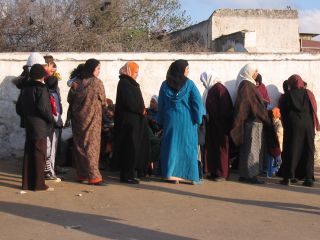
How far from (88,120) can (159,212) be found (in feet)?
7.02

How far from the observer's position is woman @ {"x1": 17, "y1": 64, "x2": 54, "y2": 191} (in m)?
7.88

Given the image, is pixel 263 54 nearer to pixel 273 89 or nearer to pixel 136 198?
pixel 273 89

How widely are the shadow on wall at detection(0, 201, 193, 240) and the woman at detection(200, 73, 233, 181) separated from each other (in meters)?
3.06

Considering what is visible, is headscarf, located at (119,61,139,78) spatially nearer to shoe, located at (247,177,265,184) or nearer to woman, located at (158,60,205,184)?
woman, located at (158,60,205,184)

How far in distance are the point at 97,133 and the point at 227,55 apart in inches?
144

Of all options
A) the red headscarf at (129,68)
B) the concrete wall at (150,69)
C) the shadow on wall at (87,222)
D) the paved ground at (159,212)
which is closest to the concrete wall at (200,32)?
the concrete wall at (150,69)

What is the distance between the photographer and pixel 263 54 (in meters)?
11.2

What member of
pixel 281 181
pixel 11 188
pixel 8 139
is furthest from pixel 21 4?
pixel 281 181

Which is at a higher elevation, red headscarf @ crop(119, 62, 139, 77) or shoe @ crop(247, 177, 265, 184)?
red headscarf @ crop(119, 62, 139, 77)

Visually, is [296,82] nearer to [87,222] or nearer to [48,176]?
[48,176]

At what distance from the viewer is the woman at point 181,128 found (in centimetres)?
867

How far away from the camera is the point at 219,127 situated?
360 inches

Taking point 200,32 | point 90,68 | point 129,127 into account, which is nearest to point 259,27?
point 200,32

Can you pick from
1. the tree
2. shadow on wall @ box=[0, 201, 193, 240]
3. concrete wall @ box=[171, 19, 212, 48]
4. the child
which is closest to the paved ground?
shadow on wall @ box=[0, 201, 193, 240]
